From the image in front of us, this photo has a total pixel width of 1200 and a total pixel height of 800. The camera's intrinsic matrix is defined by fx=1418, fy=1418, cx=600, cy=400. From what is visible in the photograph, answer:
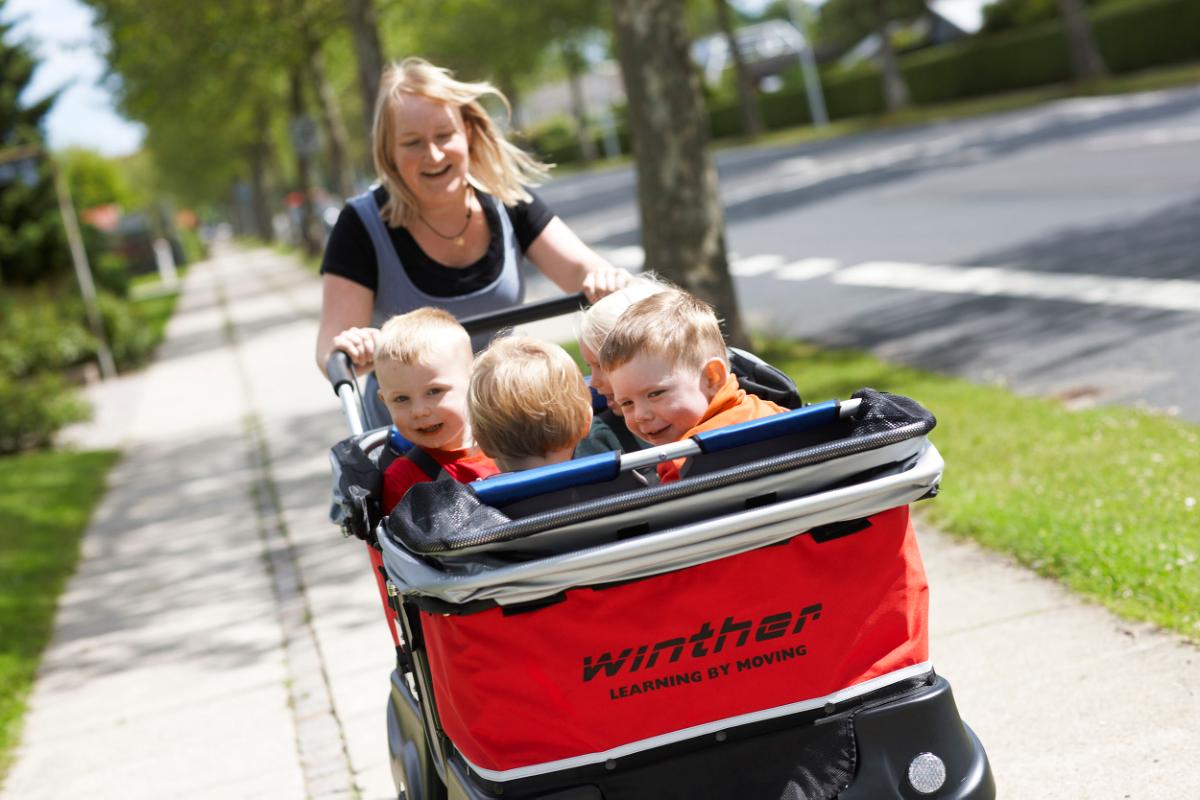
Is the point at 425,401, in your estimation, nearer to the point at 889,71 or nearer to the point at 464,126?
the point at 464,126

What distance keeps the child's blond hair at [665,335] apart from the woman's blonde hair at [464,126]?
4.89ft

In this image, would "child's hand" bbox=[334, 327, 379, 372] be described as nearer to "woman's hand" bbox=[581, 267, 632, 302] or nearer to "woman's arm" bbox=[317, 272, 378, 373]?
"woman's arm" bbox=[317, 272, 378, 373]

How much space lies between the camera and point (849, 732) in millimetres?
2619

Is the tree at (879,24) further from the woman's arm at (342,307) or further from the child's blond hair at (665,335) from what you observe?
the child's blond hair at (665,335)

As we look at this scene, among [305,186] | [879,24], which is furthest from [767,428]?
[879,24]

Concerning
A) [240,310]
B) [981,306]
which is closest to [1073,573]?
[981,306]

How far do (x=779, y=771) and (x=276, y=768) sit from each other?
2505 millimetres

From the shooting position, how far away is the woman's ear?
9.26 feet

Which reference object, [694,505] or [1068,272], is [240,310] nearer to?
[1068,272]

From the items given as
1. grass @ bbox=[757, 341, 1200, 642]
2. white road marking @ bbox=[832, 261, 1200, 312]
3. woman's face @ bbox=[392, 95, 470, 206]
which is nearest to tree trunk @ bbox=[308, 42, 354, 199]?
white road marking @ bbox=[832, 261, 1200, 312]

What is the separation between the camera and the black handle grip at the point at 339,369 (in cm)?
362

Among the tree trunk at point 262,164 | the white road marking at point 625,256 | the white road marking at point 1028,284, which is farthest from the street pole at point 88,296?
the tree trunk at point 262,164

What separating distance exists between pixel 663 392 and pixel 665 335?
121 mm

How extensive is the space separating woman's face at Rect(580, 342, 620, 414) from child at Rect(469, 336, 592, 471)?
35cm
